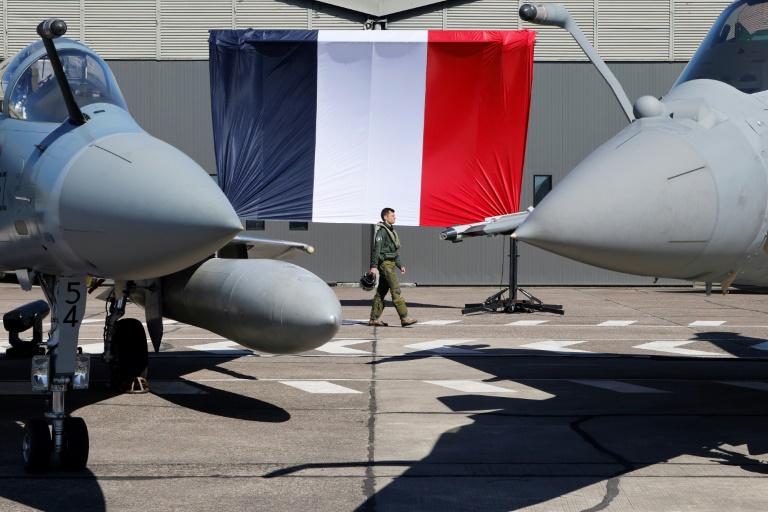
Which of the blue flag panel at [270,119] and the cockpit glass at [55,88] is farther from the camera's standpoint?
the blue flag panel at [270,119]

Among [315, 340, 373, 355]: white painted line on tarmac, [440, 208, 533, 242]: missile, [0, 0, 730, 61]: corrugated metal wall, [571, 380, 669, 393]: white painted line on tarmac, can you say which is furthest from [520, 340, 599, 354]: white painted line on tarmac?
[0, 0, 730, 61]: corrugated metal wall

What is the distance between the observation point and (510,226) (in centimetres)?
1278

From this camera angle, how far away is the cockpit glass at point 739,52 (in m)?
6.45

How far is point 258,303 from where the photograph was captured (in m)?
8.64

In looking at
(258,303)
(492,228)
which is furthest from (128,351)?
(492,228)

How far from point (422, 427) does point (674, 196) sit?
3887 millimetres

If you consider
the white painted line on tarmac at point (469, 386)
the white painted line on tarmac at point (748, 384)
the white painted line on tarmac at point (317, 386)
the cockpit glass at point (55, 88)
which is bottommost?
the white painted line on tarmac at point (317, 386)

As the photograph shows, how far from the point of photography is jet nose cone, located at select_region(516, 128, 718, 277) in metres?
4.74

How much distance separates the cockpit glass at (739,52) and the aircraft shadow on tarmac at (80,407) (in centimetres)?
446

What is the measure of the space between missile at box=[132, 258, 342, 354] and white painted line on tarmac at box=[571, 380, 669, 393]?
3.34 metres

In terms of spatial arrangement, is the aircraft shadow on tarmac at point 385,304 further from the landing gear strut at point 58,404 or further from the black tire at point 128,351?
the landing gear strut at point 58,404

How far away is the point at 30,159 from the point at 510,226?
693 centimetres

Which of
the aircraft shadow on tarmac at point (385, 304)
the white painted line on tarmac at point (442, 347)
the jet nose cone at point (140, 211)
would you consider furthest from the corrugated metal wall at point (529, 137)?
the jet nose cone at point (140, 211)

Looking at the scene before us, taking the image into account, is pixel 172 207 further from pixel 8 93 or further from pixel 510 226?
pixel 510 226
